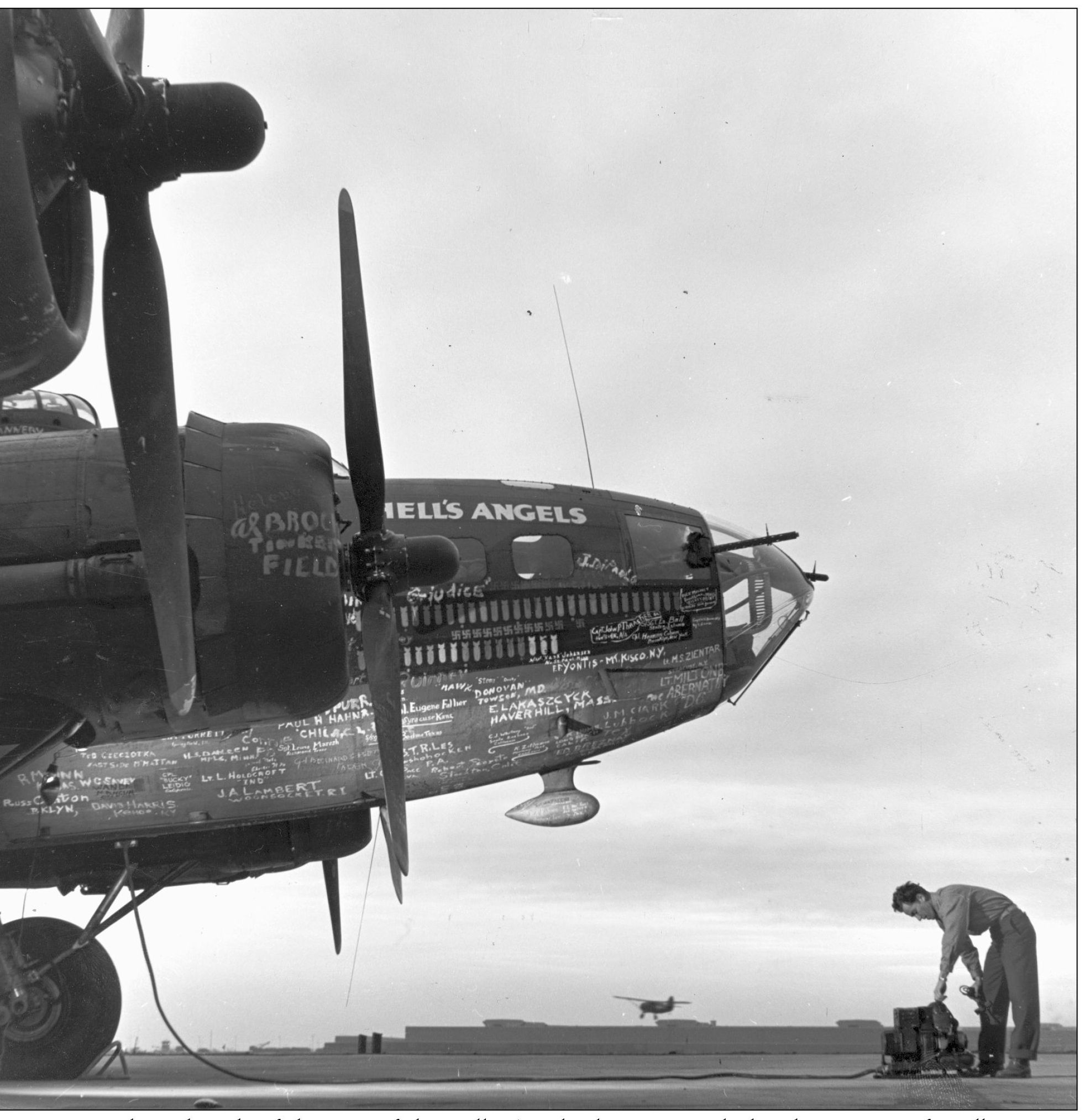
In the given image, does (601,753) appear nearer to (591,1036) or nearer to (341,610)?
A: (341,610)

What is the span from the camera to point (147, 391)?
7699mm

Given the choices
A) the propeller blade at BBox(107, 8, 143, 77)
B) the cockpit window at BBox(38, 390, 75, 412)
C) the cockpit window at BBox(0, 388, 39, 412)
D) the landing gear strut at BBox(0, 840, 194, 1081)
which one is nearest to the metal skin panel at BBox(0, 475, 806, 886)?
the landing gear strut at BBox(0, 840, 194, 1081)

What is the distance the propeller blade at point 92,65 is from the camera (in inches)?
245

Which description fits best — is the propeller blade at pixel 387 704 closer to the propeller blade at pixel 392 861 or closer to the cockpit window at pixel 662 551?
the propeller blade at pixel 392 861

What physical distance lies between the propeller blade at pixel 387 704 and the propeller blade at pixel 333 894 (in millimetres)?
5230

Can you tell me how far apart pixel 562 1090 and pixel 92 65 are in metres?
8.19

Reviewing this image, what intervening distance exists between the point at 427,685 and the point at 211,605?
13.9 ft

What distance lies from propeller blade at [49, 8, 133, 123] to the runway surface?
6444 mm

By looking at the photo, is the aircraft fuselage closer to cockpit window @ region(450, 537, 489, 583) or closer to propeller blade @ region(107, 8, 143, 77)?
cockpit window @ region(450, 537, 489, 583)

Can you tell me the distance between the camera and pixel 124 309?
24.6 feet

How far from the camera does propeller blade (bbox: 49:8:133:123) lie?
6227mm

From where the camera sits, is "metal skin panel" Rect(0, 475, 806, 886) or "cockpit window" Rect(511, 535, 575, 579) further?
"cockpit window" Rect(511, 535, 575, 579)

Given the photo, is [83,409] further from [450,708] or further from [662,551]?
[662,551]

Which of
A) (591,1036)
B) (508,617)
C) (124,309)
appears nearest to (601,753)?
(508,617)
